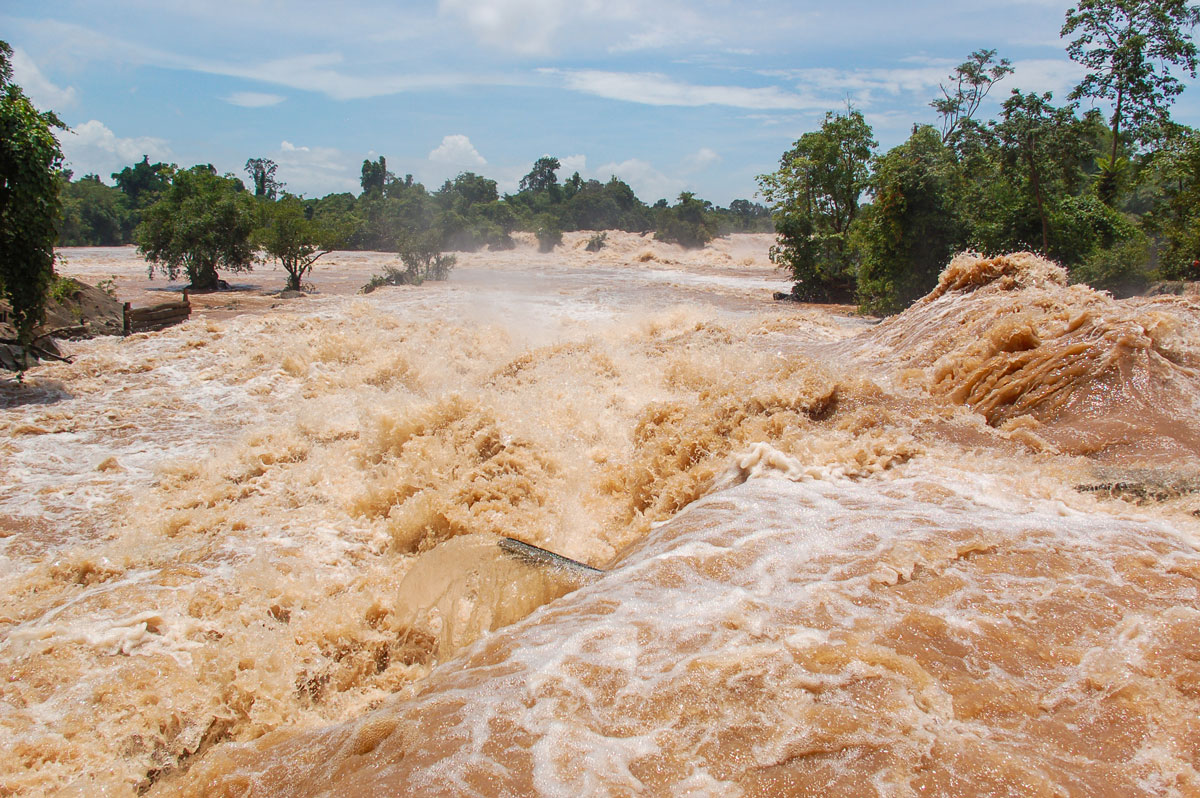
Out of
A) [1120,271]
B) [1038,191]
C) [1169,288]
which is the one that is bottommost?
[1169,288]

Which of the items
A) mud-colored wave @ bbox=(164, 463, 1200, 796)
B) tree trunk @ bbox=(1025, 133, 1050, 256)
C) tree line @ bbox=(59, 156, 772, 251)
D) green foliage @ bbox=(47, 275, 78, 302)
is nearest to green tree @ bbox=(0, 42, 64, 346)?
green foliage @ bbox=(47, 275, 78, 302)

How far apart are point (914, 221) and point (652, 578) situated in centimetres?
1361

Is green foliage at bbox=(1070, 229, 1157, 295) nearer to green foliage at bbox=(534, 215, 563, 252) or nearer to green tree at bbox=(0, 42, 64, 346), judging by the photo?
green tree at bbox=(0, 42, 64, 346)

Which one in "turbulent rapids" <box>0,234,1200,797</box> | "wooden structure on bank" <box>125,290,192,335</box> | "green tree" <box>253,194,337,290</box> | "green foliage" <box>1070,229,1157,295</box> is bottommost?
"turbulent rapids" <box>0,234,1200,797</box>

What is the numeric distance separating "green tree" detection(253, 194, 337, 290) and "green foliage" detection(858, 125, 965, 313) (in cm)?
1738

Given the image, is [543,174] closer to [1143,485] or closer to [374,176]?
[374,176]

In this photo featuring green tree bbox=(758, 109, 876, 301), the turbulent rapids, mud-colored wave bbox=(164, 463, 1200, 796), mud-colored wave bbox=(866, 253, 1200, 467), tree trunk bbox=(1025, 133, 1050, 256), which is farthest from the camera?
green tree bbox=(758, 109, 876, 301)

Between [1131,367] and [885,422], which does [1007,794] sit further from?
[1131,367]

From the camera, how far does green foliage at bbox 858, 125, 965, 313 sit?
578 inches

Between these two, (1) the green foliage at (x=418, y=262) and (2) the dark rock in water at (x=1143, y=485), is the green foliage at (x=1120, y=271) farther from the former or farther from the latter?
(1) the green foliage at (x=418, y=262)

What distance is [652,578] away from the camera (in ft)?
13.4

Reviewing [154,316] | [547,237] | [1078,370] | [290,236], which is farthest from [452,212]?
[1078,370]

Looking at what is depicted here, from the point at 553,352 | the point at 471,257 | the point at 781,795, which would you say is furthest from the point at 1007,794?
the point at 471,257

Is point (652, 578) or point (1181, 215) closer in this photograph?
point (652, 578)
